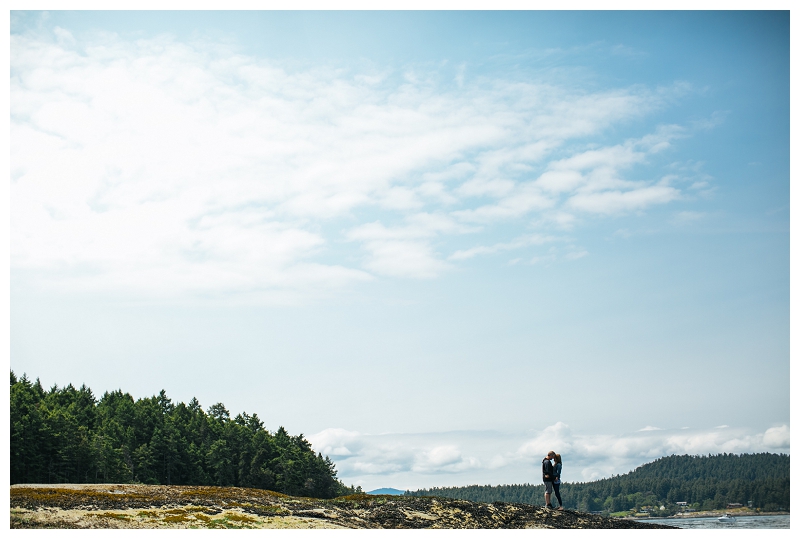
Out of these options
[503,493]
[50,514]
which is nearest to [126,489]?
[50,514]

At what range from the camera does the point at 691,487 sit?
104 m

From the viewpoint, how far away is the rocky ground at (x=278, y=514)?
31312 millimetres

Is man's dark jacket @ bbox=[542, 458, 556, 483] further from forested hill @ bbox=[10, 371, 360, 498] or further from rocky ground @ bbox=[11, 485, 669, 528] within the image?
forested hill @ bbox=[10, 371, 360, 498]

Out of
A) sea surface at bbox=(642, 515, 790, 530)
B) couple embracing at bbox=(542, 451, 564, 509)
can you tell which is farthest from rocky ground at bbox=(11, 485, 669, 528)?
sea surface at bbox=(642, 515, 790, 530)

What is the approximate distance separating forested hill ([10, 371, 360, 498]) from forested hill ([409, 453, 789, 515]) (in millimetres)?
32652

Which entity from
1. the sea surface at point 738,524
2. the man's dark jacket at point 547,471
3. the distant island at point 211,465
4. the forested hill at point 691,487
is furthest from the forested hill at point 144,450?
the sea surface at point 738,524

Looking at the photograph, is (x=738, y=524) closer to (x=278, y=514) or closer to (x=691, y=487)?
(x=278, y=514)

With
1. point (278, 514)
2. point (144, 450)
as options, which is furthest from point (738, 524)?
point (144, 450)

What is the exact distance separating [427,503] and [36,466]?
72.4 meters

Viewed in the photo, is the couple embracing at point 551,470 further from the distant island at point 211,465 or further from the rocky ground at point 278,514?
the distant island at point 211,465

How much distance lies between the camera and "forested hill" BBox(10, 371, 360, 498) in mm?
87812

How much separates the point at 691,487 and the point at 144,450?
3658 inches
